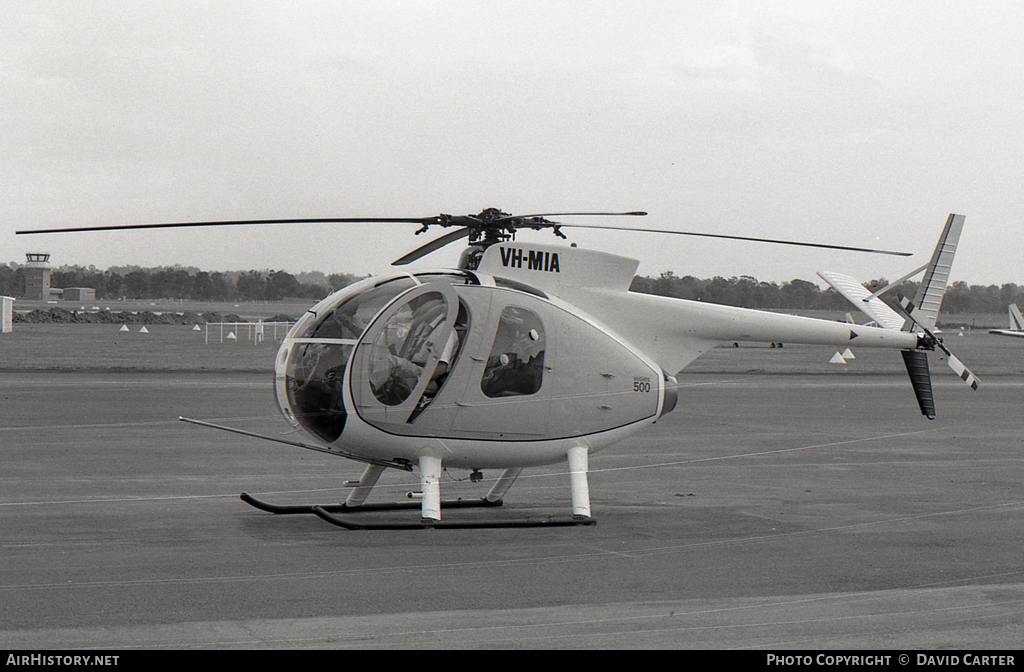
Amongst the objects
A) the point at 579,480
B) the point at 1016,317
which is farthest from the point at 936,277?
the point at 1016,317

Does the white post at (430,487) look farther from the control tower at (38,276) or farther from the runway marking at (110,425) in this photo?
the control tower at (38,276)

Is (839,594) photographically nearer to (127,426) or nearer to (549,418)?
(549,418)

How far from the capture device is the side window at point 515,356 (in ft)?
32.3

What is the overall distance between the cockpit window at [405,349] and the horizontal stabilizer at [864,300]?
6589 millimetres

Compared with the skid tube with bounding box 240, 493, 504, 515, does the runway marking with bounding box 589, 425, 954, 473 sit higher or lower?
higher

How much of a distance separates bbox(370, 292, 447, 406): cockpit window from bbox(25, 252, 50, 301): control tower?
13328 centimetres

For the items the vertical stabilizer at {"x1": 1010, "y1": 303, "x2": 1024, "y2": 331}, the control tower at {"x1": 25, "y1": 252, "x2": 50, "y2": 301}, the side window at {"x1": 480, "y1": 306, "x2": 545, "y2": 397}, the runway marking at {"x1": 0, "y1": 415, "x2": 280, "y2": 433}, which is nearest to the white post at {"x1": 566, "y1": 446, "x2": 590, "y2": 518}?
the side window at {"x1": 480, "y1": 306, "x2": 545, "y2": 397}

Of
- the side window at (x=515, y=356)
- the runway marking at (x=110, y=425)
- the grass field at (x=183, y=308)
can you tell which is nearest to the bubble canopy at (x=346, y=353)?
the side window at (x=515, y=356)

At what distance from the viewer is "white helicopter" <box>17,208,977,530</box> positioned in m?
9.29

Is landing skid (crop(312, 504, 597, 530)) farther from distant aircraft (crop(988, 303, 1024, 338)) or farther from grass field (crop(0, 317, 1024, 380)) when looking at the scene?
distant aircraft (crop(988, 303, 1024, 338))

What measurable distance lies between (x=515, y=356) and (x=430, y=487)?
5.08 ft

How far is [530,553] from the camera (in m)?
8.91
